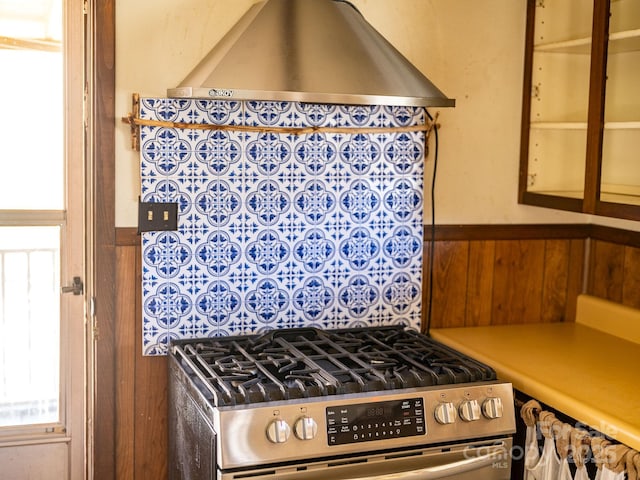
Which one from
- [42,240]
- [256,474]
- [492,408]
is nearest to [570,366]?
[492,408]

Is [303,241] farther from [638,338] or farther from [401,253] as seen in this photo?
[638,338]

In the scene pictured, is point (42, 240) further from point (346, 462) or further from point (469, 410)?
point (469, 410)

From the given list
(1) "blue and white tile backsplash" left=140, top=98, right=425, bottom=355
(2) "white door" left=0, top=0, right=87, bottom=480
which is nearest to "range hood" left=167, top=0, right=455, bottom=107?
(1) "blue and white tile backsplash" left=140, top=98, right=425, bottom=355

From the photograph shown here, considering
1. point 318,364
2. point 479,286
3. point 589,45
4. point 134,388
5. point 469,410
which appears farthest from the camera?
point 479,286

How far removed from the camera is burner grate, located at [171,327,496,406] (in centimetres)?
209

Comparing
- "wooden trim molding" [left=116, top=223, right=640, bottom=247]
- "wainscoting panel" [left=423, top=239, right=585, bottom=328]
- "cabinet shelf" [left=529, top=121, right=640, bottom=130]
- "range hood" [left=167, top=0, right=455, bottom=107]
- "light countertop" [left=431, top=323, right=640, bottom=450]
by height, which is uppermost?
"range hood" [left=167, top=0, right=455, bottom=107]

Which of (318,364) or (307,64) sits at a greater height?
(307,64)

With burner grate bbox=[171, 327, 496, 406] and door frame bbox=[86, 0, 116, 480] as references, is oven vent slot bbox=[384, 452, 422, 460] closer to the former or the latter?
burner grate bbox=[171, 327, 496, 406]

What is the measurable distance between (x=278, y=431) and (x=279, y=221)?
2.77ft

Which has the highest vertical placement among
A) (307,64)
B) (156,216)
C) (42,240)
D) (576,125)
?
(307,64)

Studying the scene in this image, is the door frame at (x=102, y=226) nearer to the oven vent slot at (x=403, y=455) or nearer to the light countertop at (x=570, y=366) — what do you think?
the oven vent slot at (x=403, y=455)

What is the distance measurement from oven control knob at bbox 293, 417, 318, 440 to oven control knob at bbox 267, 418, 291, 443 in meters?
0.03

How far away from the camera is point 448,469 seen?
84.9 inches

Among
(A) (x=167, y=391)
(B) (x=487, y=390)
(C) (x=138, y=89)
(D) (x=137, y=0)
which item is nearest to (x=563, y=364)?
(B) (x=487, y=390)
